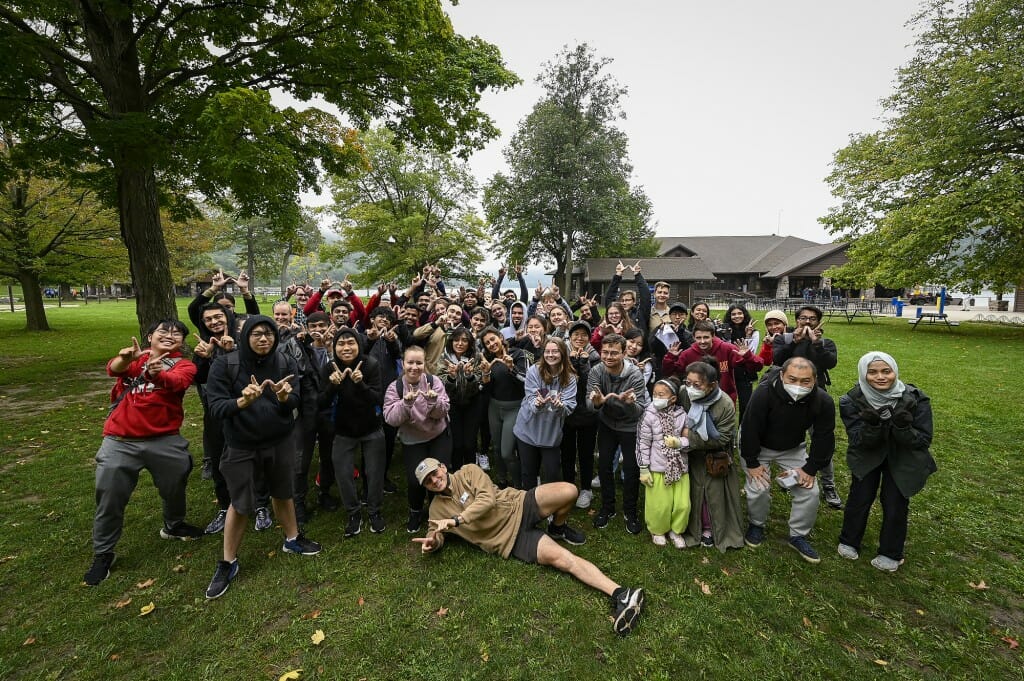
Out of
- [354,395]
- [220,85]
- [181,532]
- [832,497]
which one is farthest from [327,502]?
[220,85]

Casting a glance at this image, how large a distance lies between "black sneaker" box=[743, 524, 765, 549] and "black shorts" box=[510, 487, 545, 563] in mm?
2111

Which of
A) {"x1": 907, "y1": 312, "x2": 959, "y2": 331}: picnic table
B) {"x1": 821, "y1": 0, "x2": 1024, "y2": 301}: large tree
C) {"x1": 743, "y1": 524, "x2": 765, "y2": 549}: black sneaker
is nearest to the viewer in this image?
{"x1": 743, "y1": 524, "x2": 765, "y2": 549}: black sneaker

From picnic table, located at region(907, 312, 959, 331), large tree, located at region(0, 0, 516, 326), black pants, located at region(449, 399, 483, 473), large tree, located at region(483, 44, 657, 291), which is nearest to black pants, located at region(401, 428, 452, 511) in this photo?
black pants, located at region(449, 399, 483, 473)

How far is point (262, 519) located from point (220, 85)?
1065cm

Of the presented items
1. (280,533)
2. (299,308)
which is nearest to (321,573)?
(280,533)

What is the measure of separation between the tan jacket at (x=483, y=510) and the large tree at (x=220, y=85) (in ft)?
25.2

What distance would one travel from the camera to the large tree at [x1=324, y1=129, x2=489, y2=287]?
28.7 m

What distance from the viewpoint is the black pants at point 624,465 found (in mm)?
4434

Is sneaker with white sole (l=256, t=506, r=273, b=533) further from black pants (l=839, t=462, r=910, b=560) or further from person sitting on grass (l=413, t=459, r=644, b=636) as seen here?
black pants (l=839, t=462, r=910, b=560)

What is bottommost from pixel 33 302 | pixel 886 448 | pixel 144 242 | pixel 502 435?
pixel 502 435

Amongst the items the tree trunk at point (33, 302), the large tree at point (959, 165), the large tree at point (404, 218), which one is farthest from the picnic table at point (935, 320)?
the tree trunk at point (33, 302)

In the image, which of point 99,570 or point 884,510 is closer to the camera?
point 99,570

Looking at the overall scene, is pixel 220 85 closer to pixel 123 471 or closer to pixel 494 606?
pixel 123 471

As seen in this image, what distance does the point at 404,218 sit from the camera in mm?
29234
